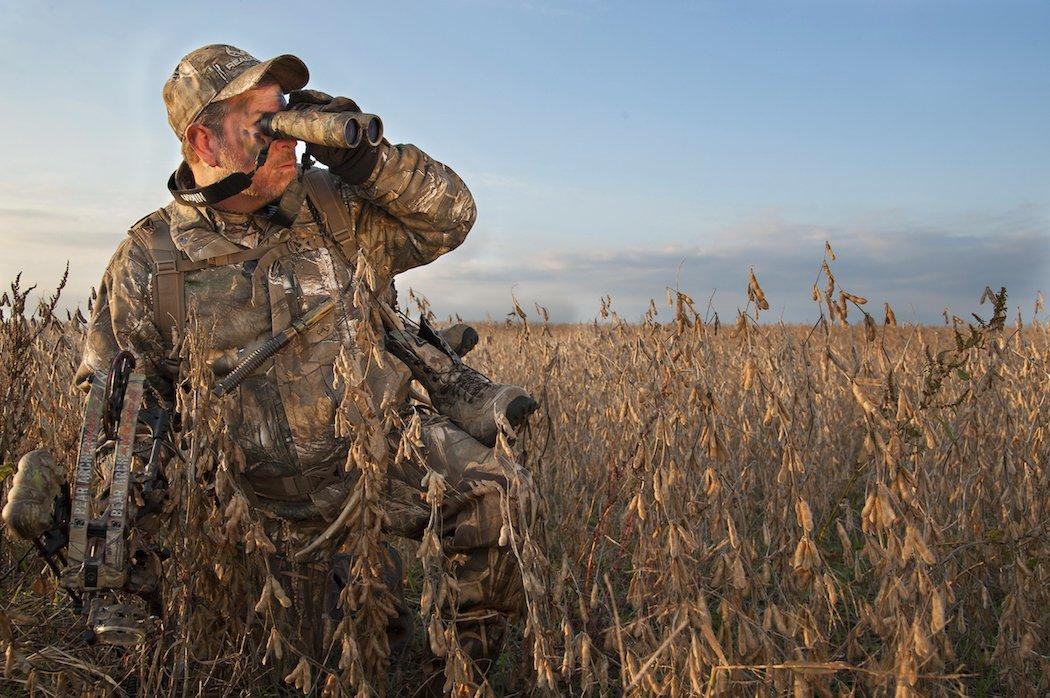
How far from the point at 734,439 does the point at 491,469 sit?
2.03 meters

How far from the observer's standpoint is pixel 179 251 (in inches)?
106

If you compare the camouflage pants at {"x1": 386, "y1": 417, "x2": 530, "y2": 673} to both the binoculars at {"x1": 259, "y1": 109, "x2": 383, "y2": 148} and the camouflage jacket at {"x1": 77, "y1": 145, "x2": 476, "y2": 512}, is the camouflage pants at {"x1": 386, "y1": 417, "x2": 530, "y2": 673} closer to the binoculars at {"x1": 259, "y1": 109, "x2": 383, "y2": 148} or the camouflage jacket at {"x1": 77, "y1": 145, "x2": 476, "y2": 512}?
the camouflage jacket at {"x1": 77, "y1": 145, "x2": 476, "y2": 512}

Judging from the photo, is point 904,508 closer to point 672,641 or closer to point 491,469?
point 672,641

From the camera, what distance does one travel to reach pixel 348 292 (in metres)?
2.67

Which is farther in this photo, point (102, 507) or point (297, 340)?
point (297, 340)

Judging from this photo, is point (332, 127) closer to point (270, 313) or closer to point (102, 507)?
point (270, 313)

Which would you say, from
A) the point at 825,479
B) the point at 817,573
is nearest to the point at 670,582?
the point at 817,573

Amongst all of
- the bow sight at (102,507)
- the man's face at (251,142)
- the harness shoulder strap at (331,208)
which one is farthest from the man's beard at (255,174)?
the bow sight at (102,507)

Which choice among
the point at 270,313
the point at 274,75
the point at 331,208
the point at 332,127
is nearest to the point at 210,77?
the point at 274,75

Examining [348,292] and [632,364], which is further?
[632,364]

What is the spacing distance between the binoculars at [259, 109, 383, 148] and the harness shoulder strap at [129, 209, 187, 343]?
1.73 feet

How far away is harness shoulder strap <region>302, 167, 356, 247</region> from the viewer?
279 centimetres

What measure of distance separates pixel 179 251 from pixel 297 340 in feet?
1.54

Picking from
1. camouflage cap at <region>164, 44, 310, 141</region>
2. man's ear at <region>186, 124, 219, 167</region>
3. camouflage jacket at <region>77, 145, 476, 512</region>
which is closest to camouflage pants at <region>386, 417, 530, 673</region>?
camouflage jacket at <region>77, 145, 476, 512</region>
